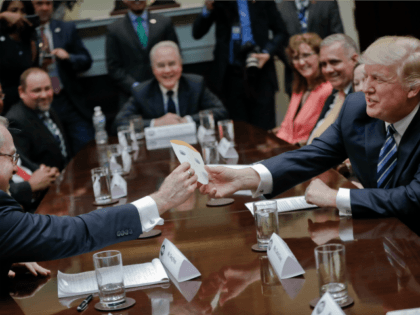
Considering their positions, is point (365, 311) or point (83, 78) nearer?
point (365, 311)

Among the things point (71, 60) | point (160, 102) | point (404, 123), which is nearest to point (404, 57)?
point (404, 123)

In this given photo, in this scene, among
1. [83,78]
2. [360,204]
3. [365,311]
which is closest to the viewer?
[365,311]

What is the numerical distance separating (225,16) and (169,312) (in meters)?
4.55

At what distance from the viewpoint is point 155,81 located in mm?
4520

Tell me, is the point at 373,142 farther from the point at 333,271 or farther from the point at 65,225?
the point at 65,225

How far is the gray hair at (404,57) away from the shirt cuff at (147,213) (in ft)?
3.03

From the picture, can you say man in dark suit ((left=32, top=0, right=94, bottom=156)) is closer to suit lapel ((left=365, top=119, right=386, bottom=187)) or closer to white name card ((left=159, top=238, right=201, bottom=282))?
suit lapel ((left=365, top=119, right=386, bottom=187))

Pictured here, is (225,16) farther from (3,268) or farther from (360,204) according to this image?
(3,268)

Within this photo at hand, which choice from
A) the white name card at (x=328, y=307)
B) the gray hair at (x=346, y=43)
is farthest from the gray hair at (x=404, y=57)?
the gray hair at (x=346, y=43)

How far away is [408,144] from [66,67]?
176 inches

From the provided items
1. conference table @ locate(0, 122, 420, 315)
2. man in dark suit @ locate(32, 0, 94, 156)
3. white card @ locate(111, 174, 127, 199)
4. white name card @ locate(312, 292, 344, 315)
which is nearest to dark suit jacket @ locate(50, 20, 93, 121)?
man in dark suit @ locate(32, 0, 94, 156)

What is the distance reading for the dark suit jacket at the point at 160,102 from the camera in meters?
4.45

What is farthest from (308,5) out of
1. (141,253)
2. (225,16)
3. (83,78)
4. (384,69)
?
(141,253)

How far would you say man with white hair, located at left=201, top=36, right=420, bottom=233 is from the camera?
172 cm
